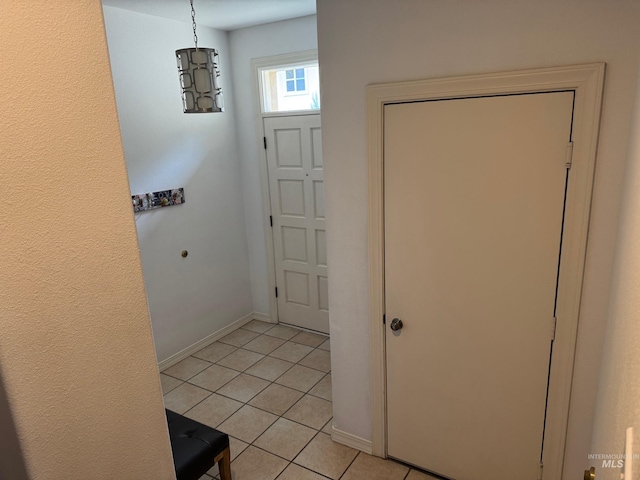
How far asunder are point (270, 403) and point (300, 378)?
0.39m

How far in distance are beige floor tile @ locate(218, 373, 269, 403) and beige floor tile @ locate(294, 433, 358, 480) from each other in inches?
29.1

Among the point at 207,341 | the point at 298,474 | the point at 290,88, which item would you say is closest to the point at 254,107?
the point at 290,88

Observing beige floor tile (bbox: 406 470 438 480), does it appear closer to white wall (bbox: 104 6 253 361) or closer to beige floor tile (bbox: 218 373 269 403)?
beige floor tile (bbox: 218 373 269 403)

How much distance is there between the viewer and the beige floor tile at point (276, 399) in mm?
3223

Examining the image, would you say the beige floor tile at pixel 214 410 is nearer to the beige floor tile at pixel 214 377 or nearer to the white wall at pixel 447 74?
the beige floor tile at pixel 214 377

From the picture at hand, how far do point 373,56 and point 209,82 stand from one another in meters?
1.05

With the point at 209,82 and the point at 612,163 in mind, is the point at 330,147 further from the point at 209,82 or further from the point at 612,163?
the point at 612,163

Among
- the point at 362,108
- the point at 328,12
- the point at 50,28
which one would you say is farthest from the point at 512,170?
the point at 50,28

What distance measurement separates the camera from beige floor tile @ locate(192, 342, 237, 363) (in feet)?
13.0

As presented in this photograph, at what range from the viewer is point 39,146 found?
906mm

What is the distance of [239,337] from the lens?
14.3 feet

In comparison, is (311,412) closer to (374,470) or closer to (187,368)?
(374,470)

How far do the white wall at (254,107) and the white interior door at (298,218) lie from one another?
16cm

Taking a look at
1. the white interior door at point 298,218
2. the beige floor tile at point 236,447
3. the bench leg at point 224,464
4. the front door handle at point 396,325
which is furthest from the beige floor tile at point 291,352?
the front door handle at point 396,325
